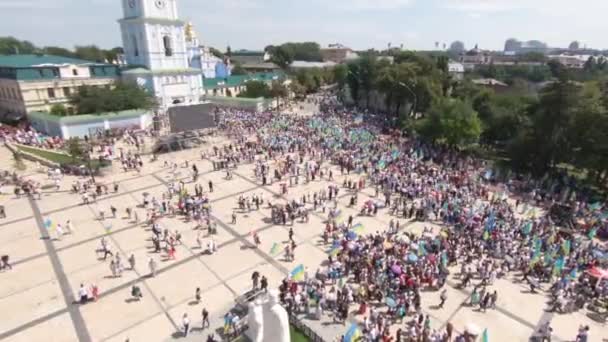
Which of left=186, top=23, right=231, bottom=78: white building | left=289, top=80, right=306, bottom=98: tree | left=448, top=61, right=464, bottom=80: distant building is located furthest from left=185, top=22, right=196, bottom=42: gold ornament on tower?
left=448, top=61, right=464, bottom=80: distant building

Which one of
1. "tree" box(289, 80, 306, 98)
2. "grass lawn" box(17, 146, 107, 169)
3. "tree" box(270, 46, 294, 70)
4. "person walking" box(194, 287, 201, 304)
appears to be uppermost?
"tree" box(270, 46, 294, 70)

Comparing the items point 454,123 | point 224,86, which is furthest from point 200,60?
point 454,123

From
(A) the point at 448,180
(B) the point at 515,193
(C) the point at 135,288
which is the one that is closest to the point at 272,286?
(C) the point at 135,288

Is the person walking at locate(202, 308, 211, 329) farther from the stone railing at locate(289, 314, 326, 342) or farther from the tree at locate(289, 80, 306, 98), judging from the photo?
the tree at locate(289, 80, 306, 98)

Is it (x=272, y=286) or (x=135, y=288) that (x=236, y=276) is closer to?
(x=272, y=286)

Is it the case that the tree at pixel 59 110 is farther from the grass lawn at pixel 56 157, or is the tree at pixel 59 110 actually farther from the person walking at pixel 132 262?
A: the person walking at pixel 132 262
